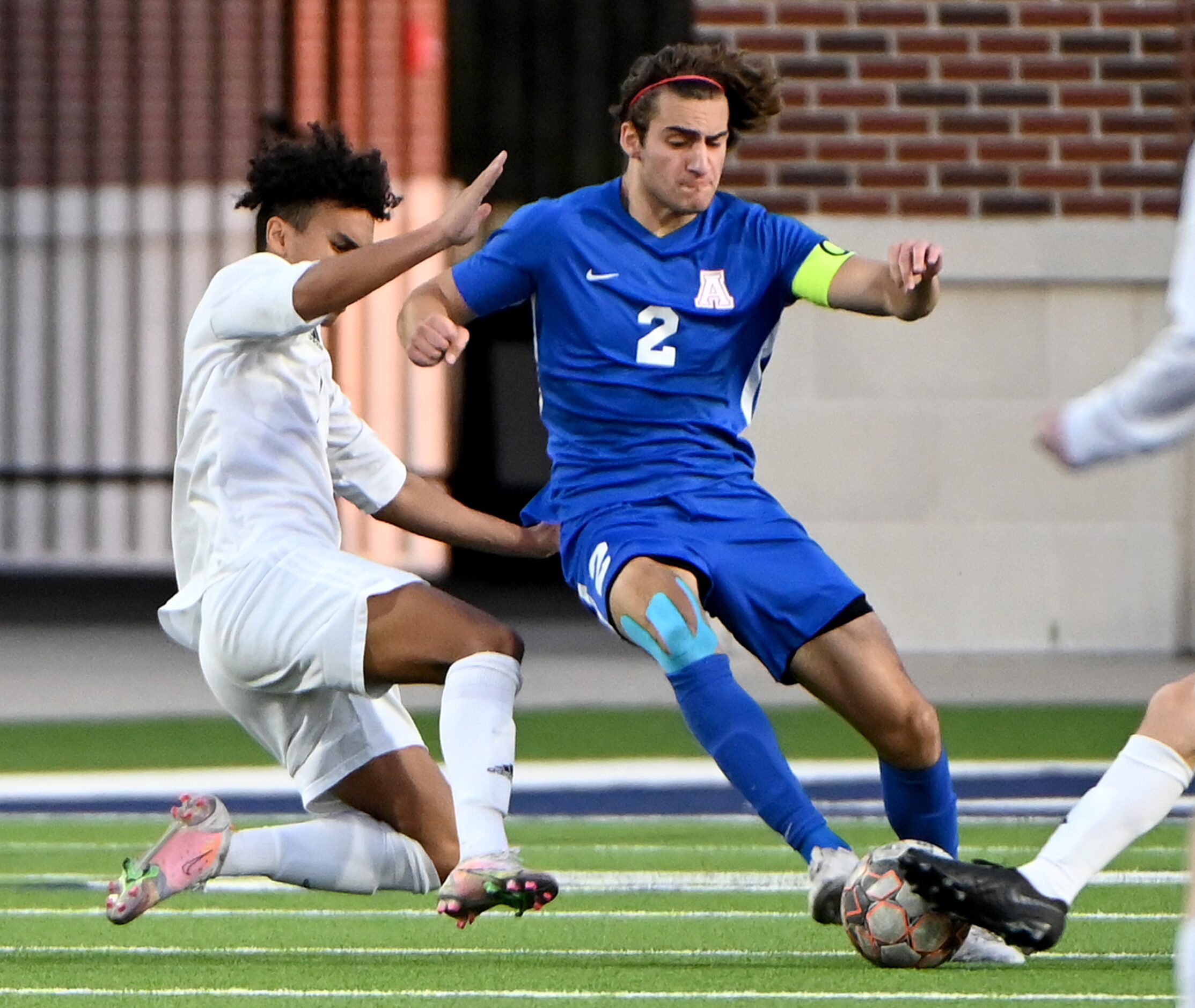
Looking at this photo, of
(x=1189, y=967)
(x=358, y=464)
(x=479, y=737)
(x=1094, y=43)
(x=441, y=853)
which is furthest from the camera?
(x=1094, y=43)

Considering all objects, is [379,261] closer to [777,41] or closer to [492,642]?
[492,642]

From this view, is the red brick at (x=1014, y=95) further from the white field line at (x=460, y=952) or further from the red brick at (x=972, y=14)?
the white field line at (x=460, y=952)

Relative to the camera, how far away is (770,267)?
5.70 meters

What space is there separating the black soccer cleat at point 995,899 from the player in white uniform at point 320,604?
2.74ft

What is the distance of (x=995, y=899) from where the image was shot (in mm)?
4430

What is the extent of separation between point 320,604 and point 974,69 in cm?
740

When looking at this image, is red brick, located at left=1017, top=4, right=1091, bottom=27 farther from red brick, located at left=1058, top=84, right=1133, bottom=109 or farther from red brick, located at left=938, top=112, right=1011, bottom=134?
red brick, located at left=938, top=112, right=1011, bottom=134

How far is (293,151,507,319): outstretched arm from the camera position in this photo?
5.05 m

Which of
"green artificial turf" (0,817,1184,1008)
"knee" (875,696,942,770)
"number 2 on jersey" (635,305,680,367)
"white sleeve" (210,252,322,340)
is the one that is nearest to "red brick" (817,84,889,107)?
"green artificial turf" (0,817,1184,1008)

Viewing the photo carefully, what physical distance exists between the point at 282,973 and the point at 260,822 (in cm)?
254

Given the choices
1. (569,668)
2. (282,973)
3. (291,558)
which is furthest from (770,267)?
(569,668)

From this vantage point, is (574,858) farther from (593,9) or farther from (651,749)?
(593,9)

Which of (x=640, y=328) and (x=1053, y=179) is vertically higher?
(x=1053, y=179)

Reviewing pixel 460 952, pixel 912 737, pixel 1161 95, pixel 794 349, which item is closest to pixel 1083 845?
pixel 912 737
